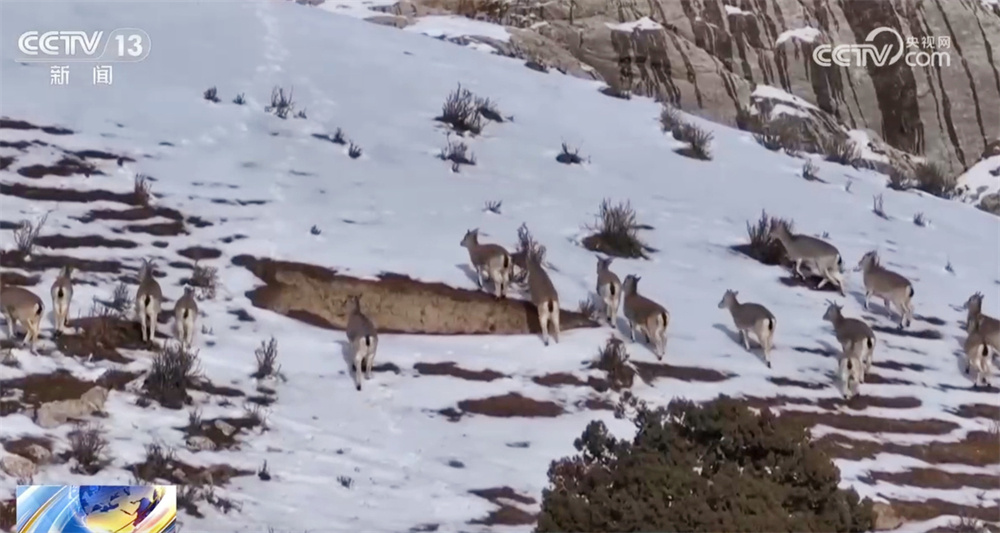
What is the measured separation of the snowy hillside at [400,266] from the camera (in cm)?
996

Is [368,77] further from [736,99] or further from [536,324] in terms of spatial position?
[736,99]

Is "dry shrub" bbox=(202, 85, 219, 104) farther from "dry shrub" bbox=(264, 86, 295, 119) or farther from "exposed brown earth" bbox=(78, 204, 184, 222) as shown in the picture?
"exposed brown earth" bbox=(78, 204, 184, 222)

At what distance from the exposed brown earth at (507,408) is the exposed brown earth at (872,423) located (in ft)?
6.58

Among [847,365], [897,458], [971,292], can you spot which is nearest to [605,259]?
[847,365]

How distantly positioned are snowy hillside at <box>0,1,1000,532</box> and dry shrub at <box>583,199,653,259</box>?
19 cm

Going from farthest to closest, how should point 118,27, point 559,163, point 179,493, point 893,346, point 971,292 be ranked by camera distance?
point 118,27
point 559,163
point 971,292
point 893,346
point 179,493

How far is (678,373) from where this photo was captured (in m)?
11.8

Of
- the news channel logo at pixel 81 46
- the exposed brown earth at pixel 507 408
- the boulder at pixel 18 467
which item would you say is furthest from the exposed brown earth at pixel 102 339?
the news channel logo at pixel 81 46

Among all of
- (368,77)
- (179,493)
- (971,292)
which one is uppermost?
(368,77)

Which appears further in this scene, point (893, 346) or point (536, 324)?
point (893, 346)

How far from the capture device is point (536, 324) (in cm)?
1241

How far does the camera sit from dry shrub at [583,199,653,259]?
46.6 feet

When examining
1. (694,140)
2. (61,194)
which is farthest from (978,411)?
(61,194)

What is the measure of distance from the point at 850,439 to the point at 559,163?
636cm
